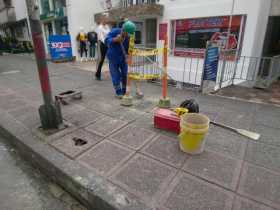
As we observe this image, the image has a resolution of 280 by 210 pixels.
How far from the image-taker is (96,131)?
3117 millimetres

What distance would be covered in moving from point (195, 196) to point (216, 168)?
1.75 ft

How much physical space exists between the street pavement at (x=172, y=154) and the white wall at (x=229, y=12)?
3.22 m

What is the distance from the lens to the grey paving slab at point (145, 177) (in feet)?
6.42

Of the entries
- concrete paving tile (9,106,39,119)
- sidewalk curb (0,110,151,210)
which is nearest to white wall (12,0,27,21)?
concrete paving tile (9,106,39,119)

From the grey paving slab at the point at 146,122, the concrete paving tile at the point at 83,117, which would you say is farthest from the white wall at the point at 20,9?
the grey paving slab at the point at 146,122

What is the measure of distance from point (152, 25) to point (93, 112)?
26.8 feet

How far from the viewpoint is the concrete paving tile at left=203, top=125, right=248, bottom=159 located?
2.59 m

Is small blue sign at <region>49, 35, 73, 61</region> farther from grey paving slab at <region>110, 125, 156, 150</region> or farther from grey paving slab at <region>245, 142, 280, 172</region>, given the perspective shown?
grey paving slab at <region>245, 142, 280, 172</region>

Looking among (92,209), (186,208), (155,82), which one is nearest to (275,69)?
(155,82)

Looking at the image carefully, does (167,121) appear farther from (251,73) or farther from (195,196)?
(251,73)

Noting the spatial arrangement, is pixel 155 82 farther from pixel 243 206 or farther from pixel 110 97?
pixel 243 206

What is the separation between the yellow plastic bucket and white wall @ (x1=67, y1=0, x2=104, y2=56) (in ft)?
34.7

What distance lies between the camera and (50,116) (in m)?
2.97

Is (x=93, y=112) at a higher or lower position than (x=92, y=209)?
higher
